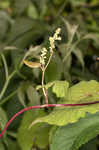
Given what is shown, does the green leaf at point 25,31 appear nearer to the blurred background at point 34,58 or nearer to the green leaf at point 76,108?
the blurred background at point 34,58

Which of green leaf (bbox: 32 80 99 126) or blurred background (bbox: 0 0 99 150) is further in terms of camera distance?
blurred background (bbox: 0 0 99 150)

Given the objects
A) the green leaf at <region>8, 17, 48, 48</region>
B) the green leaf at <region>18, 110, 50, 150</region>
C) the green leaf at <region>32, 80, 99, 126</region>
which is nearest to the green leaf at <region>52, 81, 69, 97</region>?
the green leaf at <region>32, 80, 99, 126</region>

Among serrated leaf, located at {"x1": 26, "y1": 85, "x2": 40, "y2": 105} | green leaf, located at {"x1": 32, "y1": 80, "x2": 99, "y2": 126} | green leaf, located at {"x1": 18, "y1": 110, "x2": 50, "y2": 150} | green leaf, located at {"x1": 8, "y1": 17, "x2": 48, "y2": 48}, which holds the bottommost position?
green leaf, located at {"x1": 18, "y1": 110, "x2": 50, "y2": 150}

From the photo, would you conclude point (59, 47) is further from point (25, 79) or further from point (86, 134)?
point (86, 134)

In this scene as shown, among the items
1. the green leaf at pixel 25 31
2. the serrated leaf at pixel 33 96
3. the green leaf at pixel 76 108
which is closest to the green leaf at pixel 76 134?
the green leaf at pixel 76 108

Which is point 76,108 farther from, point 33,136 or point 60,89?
point 33,136

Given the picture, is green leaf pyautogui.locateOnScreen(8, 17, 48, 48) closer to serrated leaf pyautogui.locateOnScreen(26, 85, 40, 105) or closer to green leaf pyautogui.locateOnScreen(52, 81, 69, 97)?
serrated leaf pyautogui.locateOnScreen(26, 85, 40, 105)

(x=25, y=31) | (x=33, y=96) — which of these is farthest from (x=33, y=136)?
(x=25, y=31)
